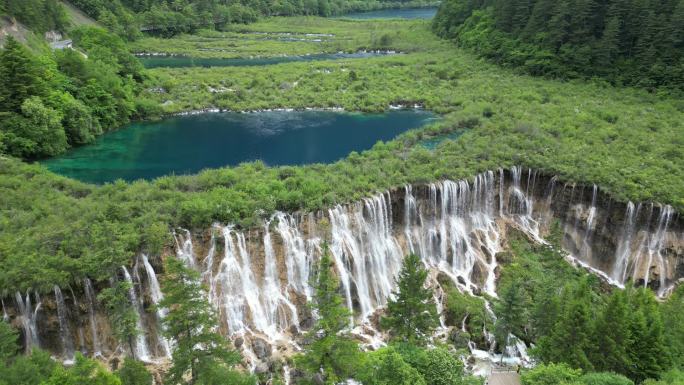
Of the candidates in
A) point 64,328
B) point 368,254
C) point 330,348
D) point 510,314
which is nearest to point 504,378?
point 510,314

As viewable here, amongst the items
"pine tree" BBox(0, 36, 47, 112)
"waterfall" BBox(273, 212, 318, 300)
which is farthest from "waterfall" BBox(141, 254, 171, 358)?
"pine tree" BBox(0, 36, 47, 112)

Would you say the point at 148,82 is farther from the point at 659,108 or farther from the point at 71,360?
the point at 659,108

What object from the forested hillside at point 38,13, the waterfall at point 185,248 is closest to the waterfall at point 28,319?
the waterfall at point 185,248

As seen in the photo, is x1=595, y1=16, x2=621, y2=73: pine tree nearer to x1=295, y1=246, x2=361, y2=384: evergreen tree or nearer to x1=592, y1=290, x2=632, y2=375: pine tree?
x1=592, y1=290, x2=632, y2=375: pine tree

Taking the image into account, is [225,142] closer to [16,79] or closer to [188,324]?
[16,79]

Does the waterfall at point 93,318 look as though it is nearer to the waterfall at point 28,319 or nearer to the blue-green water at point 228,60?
the waterfall at point 28,319
